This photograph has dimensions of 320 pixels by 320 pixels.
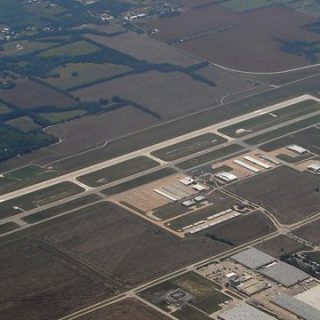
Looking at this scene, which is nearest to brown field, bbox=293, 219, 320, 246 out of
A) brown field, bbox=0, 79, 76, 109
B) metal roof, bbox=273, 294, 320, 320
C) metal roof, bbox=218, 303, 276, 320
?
metal roof, bbox=273, 294, 320, 320

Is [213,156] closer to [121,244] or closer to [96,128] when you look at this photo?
[96,128]

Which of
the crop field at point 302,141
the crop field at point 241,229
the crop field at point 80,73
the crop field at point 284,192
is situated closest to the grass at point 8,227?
the crop field at point 241,229

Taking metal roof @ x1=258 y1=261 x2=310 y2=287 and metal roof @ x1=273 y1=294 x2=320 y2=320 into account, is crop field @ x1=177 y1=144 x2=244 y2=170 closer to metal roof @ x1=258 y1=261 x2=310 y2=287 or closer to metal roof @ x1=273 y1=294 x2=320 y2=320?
metal roof @ x1=258 y1=261 x2=310 y2=287

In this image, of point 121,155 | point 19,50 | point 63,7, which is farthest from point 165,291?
point 63,7

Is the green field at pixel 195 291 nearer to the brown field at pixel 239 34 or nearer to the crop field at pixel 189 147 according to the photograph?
the crop field at pixel 189 147

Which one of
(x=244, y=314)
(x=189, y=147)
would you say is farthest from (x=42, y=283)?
(x=189, y=147)

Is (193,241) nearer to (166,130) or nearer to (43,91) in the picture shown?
(166,130)
